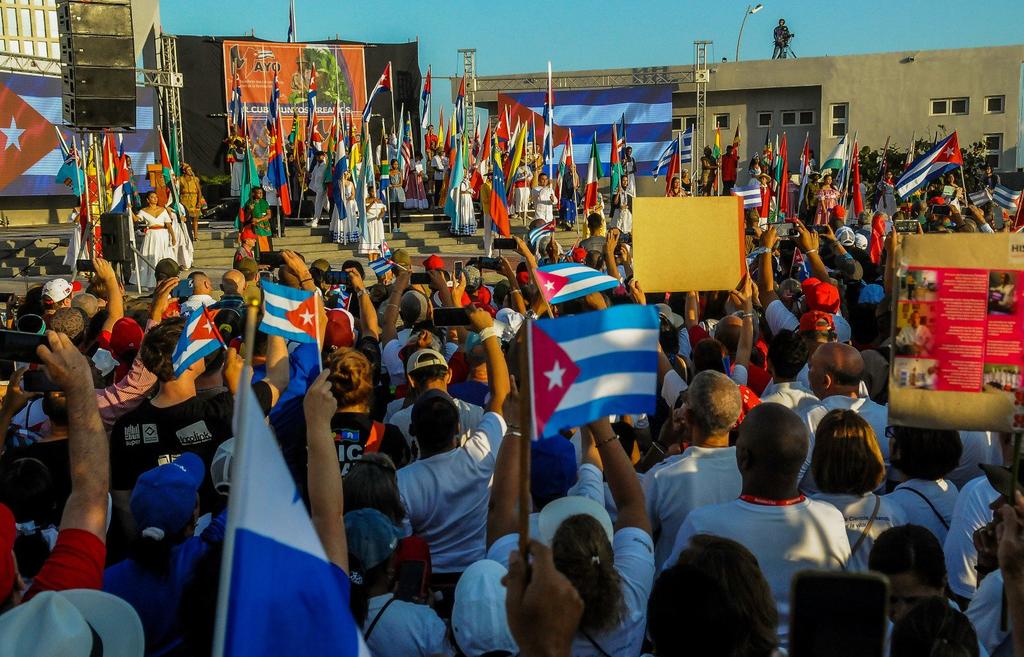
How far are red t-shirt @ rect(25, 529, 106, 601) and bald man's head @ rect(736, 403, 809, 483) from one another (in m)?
1.85

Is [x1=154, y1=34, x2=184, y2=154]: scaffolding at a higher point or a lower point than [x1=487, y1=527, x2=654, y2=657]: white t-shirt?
higher

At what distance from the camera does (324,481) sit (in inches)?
113

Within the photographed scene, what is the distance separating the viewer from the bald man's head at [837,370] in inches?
181

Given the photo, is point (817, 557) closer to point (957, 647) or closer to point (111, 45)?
point (957, 647)

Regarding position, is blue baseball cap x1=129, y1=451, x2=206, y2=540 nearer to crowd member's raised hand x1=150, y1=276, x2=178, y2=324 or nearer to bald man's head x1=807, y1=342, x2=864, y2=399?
bald man's head x1=807, y1=342, x2=864, y2=399

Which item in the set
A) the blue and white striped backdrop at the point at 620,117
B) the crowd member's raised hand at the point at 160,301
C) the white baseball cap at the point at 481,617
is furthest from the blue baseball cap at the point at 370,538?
the blue and white striped backdrop at the point at 620,117

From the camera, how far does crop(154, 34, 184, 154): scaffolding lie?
21672mm

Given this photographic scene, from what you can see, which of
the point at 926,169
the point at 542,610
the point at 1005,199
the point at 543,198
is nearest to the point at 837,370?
the point at 542,610

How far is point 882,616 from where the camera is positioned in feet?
5.26

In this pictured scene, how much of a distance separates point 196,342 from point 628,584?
254 cm

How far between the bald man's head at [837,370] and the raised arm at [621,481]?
176 centimetres

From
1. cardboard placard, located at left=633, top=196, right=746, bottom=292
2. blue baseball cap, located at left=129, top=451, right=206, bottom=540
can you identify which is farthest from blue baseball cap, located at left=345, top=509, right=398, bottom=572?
cardboard placard, located at left=633, top=196, right=746, bottom=292

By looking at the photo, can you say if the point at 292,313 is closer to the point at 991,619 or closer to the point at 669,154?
the point at 991,619

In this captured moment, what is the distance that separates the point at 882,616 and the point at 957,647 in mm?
710
